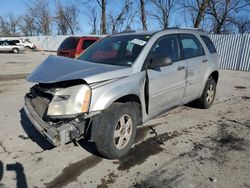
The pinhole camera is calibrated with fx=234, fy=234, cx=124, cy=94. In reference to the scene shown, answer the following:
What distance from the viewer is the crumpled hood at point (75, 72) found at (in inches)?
118

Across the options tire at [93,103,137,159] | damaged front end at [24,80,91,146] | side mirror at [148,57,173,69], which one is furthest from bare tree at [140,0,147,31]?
damaged front end at [24,80,91,146]

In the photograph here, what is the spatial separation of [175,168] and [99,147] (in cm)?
108

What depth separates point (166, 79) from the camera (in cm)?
399

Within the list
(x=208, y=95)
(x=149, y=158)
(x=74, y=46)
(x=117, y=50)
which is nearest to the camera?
(x=149, y=158)

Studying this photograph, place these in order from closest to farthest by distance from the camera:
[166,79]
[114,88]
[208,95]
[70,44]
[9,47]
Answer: [114,88]
[166,79]
[208,95]
[70,44]
[9,47]

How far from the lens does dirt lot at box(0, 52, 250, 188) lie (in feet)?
9.62

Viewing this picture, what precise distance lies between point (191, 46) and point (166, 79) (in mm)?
1409

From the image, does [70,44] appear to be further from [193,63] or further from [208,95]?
[193,63]

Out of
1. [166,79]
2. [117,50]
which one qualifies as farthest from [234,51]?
[117,50]

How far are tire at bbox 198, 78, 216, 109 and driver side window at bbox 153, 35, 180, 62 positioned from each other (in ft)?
5.14

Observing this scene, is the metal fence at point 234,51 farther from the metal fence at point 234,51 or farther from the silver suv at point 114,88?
the silver suv at point 114,88

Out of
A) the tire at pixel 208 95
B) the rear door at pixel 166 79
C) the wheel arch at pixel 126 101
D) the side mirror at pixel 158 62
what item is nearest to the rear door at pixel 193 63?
the rear door at pixel 166 79

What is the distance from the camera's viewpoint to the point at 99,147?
3.20 meters

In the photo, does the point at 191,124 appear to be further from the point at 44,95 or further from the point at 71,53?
the point at 71,53
